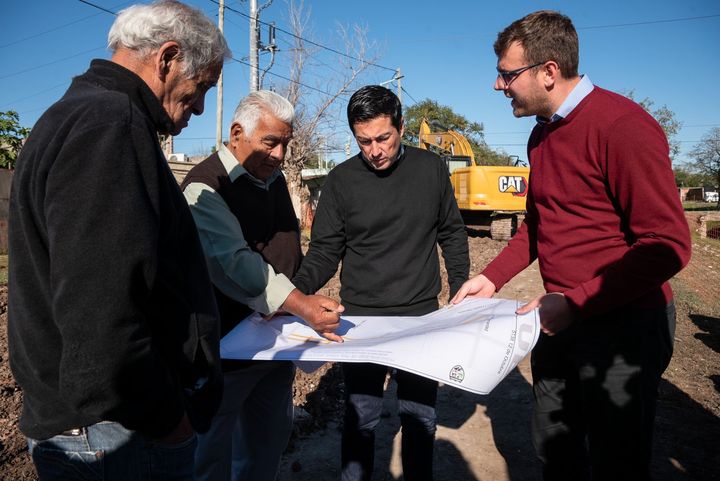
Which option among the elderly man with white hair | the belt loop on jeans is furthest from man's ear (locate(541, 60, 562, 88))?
the belt loop on jeans

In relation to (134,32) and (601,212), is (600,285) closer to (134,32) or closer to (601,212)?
(601,212)

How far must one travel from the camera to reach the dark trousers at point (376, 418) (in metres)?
2.57

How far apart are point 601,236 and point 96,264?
1.68m

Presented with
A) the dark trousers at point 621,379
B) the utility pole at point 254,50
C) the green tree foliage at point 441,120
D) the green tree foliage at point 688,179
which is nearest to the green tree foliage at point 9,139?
the utility pole at point 254,50

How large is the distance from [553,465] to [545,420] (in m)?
0.21

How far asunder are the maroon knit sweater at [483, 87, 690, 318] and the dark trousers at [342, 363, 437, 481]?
0.90 meters

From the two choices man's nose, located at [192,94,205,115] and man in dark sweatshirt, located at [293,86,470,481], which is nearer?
man's nose, located at [192,94,205,115]

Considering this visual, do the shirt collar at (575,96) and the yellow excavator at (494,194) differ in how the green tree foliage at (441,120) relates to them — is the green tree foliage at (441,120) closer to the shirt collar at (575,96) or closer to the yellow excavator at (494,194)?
the yellow excavator at (494,194)

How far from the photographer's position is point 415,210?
2635mm

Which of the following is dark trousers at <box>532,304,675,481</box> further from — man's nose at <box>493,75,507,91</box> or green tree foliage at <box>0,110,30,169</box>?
green tree foliage at <box>0,110,30,169</box>

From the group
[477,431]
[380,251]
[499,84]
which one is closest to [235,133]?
[380,251]

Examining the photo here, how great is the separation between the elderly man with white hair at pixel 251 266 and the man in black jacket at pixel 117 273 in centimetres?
63

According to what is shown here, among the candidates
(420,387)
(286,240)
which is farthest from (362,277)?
(420,387)

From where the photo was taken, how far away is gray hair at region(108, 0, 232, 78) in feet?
4.38
